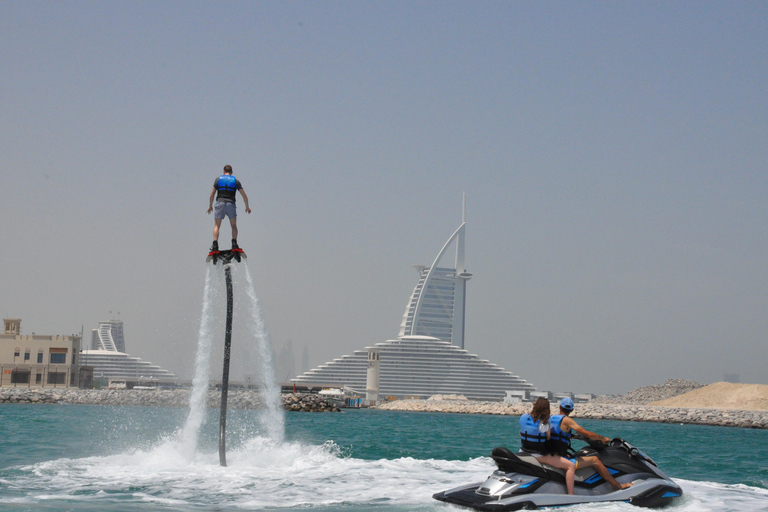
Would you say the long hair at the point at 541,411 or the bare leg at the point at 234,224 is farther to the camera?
the bare leg at the point at 234,224

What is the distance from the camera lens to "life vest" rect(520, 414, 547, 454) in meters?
13.7

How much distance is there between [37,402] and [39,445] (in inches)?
2793

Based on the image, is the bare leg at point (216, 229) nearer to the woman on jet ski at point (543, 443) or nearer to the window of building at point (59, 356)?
the woman on jet ski at point (543, 443)

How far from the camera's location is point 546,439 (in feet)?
44.8

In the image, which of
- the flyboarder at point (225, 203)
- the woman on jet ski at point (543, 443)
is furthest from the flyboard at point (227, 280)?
the woman on jet ski at point (543, 443)

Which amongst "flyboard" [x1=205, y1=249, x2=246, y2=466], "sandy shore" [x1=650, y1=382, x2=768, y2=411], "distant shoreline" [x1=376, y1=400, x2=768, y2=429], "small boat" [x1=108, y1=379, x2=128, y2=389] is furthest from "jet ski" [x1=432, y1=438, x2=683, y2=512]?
"small boat" [x1=108, y1=379, x2=128, y2=389]

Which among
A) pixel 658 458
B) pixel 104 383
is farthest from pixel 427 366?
pixel 658 458

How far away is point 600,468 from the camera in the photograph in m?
14.2

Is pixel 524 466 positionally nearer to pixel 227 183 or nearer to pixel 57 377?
pixel 227 183

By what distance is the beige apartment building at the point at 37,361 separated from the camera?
345ft

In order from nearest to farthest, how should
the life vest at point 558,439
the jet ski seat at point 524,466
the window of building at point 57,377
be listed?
the jet ski seat at point 524,466, the life vest at point 558,439, the window of building at point 57,377

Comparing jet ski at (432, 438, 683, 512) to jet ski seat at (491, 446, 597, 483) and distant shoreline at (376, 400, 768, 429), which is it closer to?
jet ski seat at (491, 446, 597, 483)

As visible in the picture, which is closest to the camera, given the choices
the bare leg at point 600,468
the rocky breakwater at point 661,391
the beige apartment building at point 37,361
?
the bare leg at point 600,468

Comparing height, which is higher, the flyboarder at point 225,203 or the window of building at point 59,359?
the flyboarder at point 225,203
